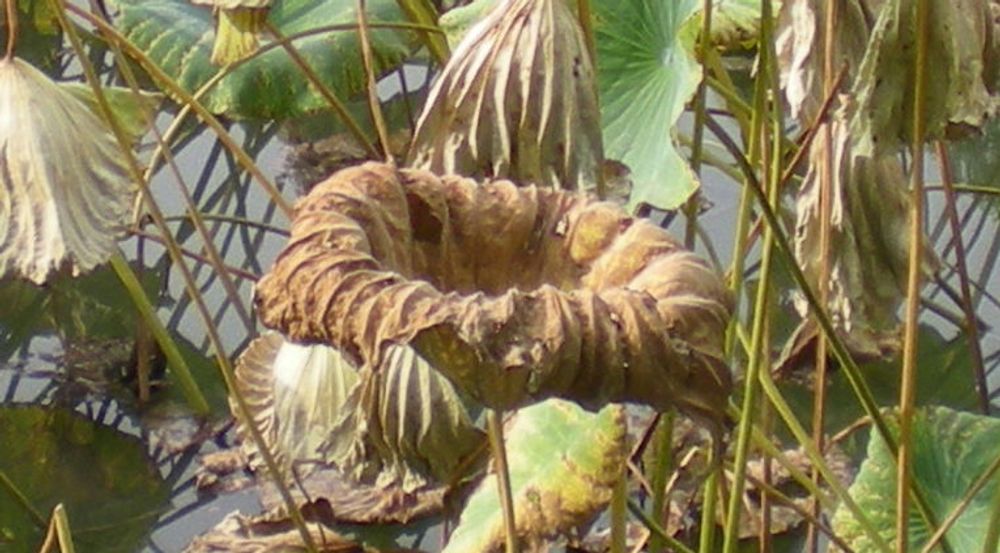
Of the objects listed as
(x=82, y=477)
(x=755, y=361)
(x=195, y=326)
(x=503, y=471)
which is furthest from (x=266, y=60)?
(x=503, y=471)

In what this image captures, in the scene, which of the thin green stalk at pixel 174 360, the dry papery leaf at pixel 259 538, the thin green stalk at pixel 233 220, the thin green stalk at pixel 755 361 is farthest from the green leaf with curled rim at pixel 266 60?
the thin green stalk at pixel 755 361

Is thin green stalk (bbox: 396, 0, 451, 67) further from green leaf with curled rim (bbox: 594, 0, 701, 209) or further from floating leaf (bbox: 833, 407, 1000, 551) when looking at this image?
floating leaf (bbox: 833, 407, 1000, 551)

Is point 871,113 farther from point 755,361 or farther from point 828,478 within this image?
point 828,478

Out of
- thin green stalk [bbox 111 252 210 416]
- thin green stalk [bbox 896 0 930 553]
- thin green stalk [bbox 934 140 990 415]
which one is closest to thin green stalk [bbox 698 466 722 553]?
thin green stalk [bbox 896 0 930 553]

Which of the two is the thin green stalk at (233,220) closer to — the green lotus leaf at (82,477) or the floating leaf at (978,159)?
the green lotus leaf at (82,477)

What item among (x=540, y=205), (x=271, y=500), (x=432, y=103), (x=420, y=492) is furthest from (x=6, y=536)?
(x=540, y=205)

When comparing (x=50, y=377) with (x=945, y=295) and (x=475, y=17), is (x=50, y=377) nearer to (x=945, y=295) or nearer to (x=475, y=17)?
(x=475, y=17)

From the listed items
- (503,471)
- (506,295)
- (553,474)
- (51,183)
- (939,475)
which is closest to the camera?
(506,295)
